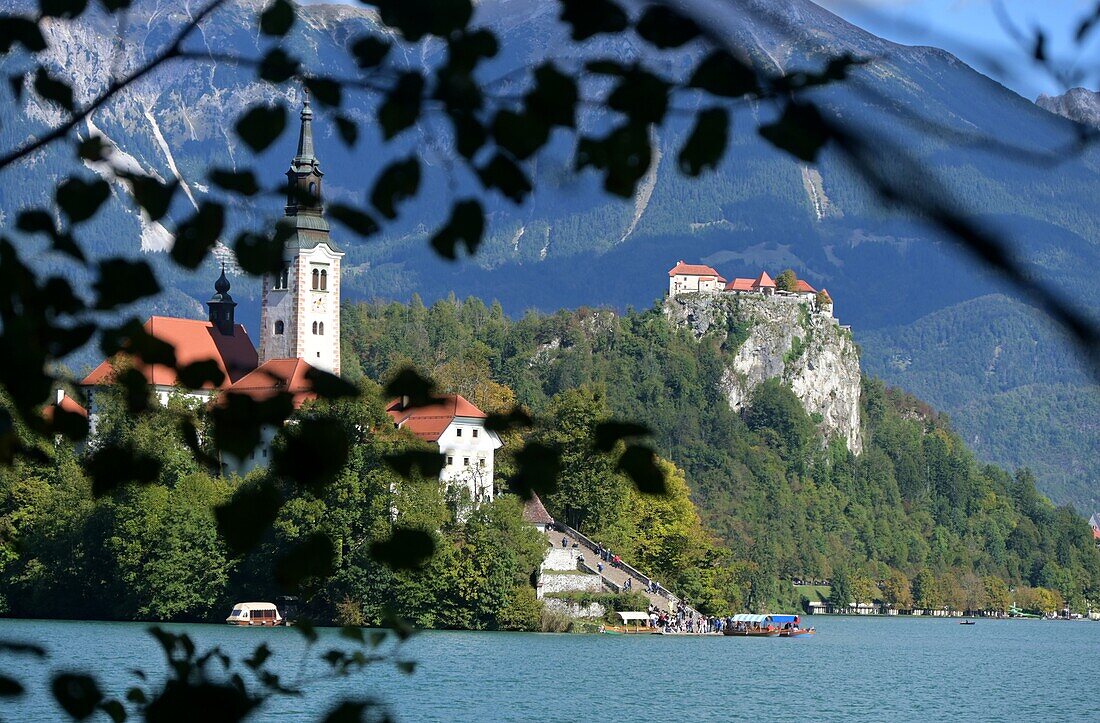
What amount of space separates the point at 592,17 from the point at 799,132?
2.03ft

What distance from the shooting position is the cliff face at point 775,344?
170 metres

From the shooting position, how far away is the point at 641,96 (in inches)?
161

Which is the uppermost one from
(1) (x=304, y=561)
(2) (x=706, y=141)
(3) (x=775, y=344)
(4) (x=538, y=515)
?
(3) (x=775, y=344)

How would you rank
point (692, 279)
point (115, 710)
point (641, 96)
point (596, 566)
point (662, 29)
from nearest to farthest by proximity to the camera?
point (662, 29), point (641, 96), point (115, 710), point (596, 566), point (692, 279)

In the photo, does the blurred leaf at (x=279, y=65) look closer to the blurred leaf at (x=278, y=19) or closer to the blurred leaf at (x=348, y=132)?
the blurred leaf at (x=278, y=19)

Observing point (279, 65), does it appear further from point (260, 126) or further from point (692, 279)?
point (692, 279)

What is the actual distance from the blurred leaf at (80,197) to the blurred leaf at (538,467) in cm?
134

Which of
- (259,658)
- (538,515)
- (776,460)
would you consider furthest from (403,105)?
(776,460)

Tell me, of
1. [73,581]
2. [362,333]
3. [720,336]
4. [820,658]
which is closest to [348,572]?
[73,581]

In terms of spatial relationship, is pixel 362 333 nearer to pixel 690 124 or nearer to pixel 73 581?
Result: pixel 73 581

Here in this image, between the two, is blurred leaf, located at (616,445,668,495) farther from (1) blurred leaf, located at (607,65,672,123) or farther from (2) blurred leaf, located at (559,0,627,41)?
(2) blurred leaf, located at (559,0,627,41)

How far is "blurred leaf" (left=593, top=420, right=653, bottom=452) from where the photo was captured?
464 cm

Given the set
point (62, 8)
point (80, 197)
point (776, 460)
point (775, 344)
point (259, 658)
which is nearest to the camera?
point (62, 8)

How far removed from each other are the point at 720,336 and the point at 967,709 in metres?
123
